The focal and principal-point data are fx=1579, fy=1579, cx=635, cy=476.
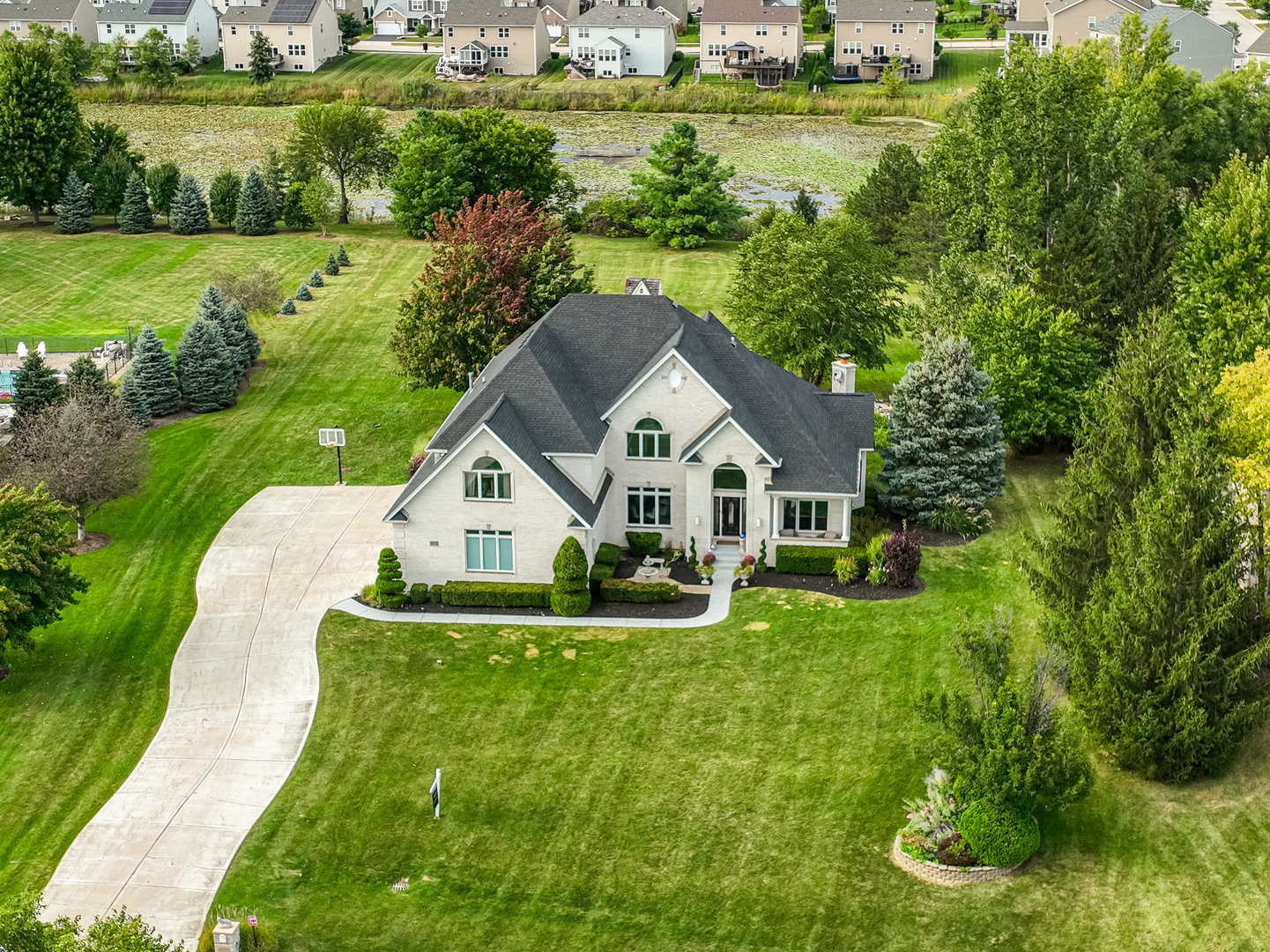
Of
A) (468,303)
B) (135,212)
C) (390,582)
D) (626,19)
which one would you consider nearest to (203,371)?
(468,303)

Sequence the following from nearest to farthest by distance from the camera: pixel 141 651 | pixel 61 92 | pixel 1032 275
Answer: pixel 141 651 → pixel 1032 275 → pixel 61 92

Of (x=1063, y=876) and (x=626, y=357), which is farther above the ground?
A: (x=626, y=357)

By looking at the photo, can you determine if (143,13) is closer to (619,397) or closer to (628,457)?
(619,397)

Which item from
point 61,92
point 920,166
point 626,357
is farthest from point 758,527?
point 61,92

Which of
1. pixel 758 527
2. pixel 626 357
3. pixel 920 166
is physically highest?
pixel 920 166

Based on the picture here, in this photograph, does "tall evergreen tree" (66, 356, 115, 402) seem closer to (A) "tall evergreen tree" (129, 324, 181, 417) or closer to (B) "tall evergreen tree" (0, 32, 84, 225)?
(A) "tall evergreen tree" (129, 324, 181, 417)

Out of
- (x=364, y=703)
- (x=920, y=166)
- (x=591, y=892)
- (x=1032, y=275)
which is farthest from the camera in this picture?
(x=920, y=166)

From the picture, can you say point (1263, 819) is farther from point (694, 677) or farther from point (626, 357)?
point (626, 357)

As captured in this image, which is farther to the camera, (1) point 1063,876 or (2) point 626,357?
(2) point 626,357
